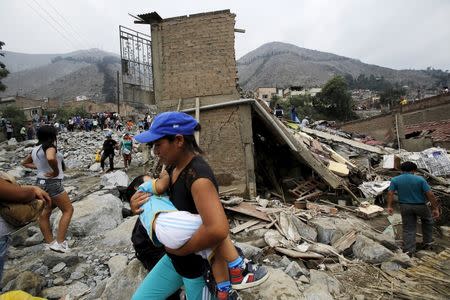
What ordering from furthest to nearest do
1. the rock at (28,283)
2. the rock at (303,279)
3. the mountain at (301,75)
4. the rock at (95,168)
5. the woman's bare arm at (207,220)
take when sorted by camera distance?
the mountain at (301,75), the rock at (95,168), the rock at (303,279), the rock at (28,283), the woman's bare arm at (207,220)

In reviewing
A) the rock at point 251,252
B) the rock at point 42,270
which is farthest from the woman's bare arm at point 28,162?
the rock at point 251,252

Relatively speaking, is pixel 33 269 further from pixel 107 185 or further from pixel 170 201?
pixel 107 185

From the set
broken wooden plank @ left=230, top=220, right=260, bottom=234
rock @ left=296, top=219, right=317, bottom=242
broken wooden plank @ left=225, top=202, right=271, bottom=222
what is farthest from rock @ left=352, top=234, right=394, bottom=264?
broken wooden plank @ left=230, top=220, right=260, bottom=234

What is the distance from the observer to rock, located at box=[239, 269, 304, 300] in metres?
2.98

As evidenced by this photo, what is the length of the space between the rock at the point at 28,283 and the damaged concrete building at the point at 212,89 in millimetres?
4661

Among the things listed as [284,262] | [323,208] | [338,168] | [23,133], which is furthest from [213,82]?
[23,133]

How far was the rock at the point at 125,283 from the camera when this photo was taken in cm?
315

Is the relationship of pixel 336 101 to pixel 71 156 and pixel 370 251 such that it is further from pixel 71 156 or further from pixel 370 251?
pixel 370 251

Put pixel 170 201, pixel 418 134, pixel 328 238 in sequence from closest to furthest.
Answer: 1. pixel 170 201
2. pixel 328 238
3. pixel 418 134

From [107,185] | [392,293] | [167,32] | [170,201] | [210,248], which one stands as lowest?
[392,293]

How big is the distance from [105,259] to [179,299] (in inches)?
99.3

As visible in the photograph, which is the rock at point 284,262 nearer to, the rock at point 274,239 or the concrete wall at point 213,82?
the rock at point 274,239

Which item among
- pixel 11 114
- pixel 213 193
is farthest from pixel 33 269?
pixel 11 114

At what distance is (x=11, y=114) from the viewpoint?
29562 mm
